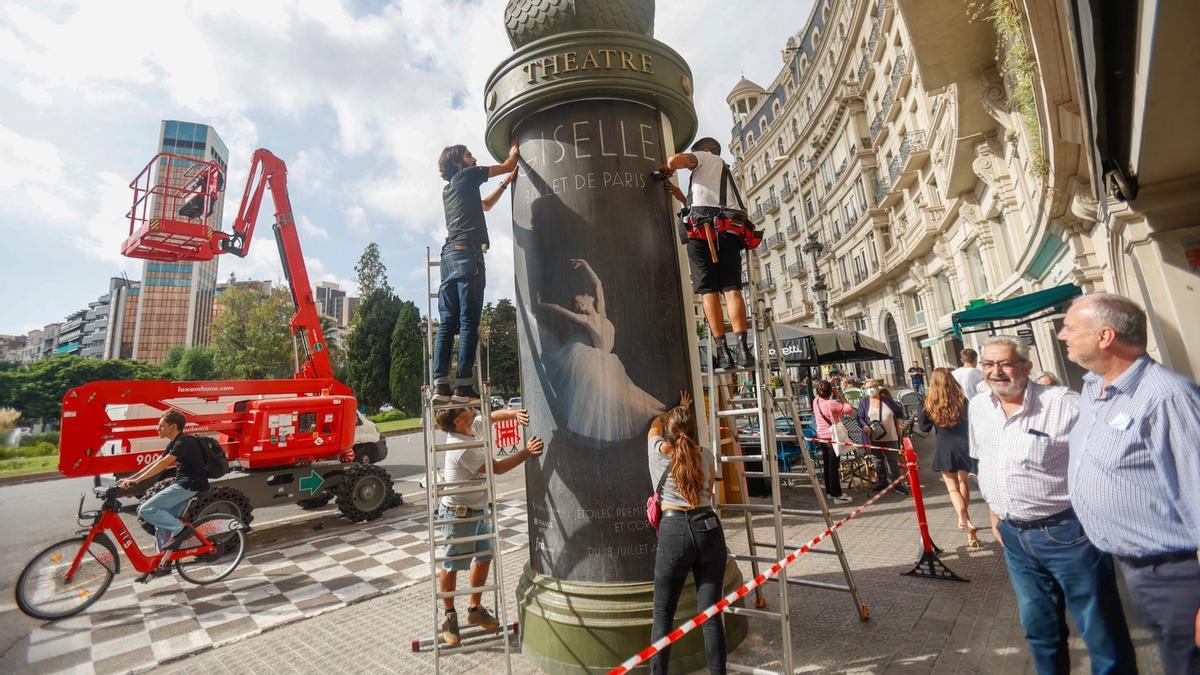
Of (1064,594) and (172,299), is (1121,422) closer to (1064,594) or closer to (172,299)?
(1064,594)

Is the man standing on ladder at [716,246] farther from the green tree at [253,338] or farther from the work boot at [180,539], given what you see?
the green tree at [253,338]

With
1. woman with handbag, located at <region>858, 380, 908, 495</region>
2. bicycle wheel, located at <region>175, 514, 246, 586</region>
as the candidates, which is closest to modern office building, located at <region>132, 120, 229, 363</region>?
bicycle wheel, located at <region>175, 514, 246, 586</region>

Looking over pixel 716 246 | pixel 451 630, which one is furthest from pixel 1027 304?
pixel 451 630

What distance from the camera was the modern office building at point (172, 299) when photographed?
299 ft

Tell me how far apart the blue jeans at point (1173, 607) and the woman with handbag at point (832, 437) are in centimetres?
668

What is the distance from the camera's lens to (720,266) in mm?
4340

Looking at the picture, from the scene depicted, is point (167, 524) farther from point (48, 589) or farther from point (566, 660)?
point (566, 660)

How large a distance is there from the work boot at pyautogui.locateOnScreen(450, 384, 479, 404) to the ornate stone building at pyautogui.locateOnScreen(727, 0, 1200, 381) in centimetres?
578

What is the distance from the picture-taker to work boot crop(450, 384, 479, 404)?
453 centimetres

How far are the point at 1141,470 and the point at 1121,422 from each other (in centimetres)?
20

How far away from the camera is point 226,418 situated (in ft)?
29.9

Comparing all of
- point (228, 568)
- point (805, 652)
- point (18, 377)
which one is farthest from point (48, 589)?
point (18, 377)

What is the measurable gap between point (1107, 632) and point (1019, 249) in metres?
16.2

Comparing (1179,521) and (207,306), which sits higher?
(207,306)
